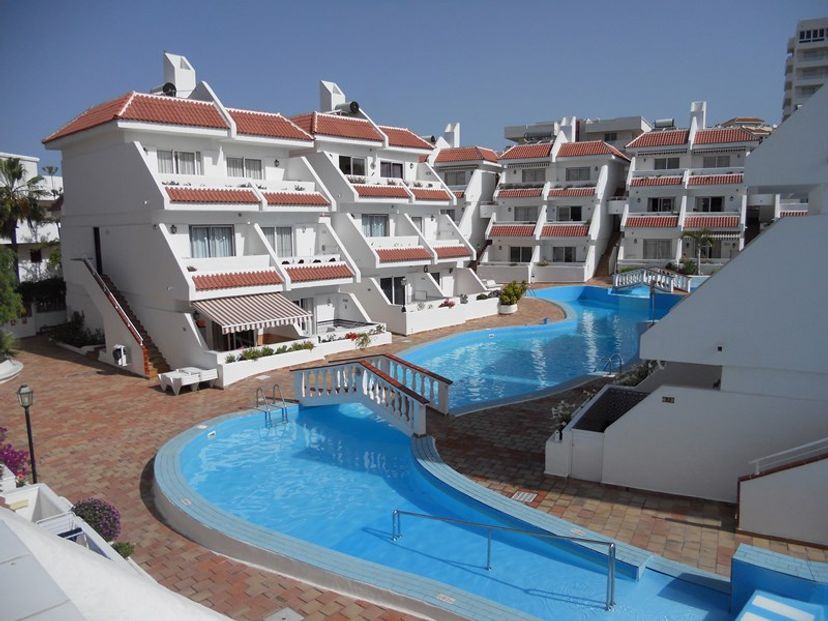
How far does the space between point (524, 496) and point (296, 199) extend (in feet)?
76.0

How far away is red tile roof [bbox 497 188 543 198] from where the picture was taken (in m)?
60.2

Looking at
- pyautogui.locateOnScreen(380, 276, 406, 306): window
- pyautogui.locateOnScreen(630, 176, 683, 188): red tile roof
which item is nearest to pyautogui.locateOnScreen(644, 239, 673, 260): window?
pyautogui.locateOnScreen(630, 176, 683, 188): red tile roof

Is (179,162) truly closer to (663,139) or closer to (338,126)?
(338,126)

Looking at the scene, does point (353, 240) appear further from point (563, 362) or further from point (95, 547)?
point (95, 547)

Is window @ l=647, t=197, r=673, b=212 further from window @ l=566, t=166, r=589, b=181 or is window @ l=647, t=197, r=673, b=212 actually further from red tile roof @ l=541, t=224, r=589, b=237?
red tile roof @ l=541, t=224, r=589, b=237

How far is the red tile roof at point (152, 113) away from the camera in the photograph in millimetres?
28047

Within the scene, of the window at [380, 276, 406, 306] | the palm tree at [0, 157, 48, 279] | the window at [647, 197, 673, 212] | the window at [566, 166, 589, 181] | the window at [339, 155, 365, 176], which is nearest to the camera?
the palm tree at [0, 157, 48, 279]

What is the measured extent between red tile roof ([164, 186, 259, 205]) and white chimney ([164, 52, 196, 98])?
27.1 feet

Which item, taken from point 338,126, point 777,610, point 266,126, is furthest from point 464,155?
point 777,610

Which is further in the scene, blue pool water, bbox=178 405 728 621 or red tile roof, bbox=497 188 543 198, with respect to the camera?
red tile roof, bbox=497 188 543 198

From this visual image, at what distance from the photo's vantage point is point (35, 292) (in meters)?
37.6

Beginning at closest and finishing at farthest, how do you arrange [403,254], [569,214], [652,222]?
[403,254] < [652,222] < [569,214]

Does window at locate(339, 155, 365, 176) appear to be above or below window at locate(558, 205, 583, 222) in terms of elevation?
above

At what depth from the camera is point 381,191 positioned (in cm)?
3891
